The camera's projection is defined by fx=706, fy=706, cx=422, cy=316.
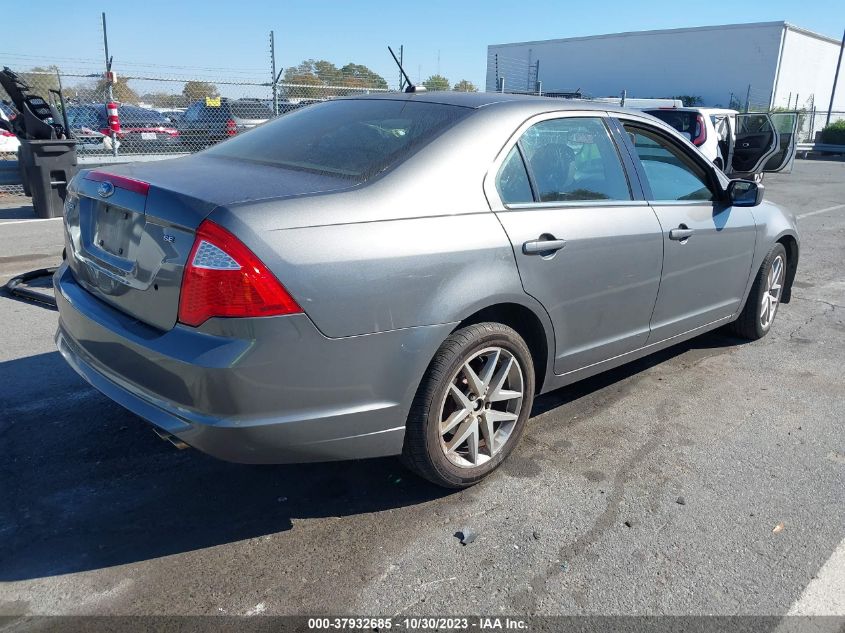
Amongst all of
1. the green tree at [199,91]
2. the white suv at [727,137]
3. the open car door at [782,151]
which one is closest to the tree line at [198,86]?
the green tree at [199,91]

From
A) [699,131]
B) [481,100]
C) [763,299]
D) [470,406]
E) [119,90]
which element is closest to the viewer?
[470,406]

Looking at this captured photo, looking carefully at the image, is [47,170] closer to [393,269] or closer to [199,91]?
[199,91]

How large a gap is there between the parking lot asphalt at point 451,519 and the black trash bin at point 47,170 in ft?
20.0

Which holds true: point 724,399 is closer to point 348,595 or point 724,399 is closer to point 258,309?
point 348,595

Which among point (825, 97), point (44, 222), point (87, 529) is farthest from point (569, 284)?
point (825, 97)

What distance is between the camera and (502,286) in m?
2.94

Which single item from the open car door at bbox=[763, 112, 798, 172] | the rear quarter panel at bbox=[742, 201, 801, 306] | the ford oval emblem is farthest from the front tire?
the open car door at bbox=[763, 112, 798, 172]

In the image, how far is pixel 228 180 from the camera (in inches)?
108

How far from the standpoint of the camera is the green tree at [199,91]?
1410 cm

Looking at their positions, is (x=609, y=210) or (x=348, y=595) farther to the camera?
(x=609, y=210)

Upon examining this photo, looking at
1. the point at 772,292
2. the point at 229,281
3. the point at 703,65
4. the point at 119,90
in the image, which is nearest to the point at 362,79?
the point at 119,90

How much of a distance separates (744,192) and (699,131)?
7.56 metres

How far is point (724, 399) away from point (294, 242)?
3.01m

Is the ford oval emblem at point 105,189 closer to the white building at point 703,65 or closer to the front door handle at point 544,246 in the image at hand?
the front door handle at point 544,246
